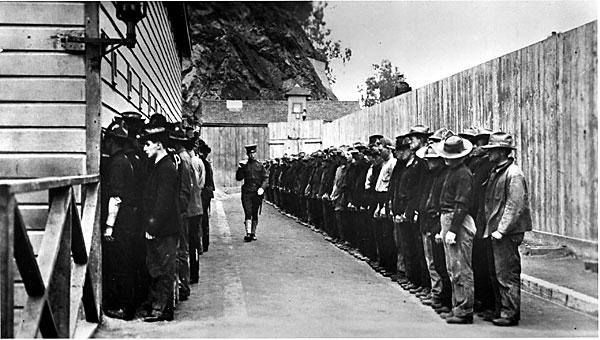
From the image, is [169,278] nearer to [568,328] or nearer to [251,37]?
[251,37]

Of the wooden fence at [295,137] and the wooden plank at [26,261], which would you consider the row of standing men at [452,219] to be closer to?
the wooden plank at [26,261]

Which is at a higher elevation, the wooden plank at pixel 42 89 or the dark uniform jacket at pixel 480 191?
the wooden plank at pixel 42 89

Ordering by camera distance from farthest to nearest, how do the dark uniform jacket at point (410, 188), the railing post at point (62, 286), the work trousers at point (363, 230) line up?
the work trousers at point (363, 230) < the dark uniform jacket at point (410, 188) < the railing post at point (62, 286)

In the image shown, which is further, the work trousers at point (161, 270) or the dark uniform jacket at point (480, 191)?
the dark uniform jacket at point (480, 191)

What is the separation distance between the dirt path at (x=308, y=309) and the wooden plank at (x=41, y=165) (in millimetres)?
1435

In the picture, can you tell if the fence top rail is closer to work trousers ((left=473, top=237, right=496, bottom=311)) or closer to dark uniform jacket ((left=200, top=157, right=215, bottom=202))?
work trousers ((left=473, top=237, right=496, bottom=311))

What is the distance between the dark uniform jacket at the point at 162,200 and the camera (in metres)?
6.61

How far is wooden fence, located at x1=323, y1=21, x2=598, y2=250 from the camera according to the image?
8453 mm

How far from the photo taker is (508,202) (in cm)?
661

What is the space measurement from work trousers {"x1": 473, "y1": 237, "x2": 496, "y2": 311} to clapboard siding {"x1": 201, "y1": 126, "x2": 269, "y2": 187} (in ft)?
84.2

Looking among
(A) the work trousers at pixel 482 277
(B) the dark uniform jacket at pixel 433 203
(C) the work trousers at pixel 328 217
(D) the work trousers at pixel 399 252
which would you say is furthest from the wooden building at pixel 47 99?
(C) the work trousers at pixel 328 217

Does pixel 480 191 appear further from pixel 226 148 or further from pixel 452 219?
pixel 226 148

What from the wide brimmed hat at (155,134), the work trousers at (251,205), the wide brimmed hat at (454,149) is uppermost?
the wide brimmed hat at (155,134)

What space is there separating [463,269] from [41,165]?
4006 millimetres
